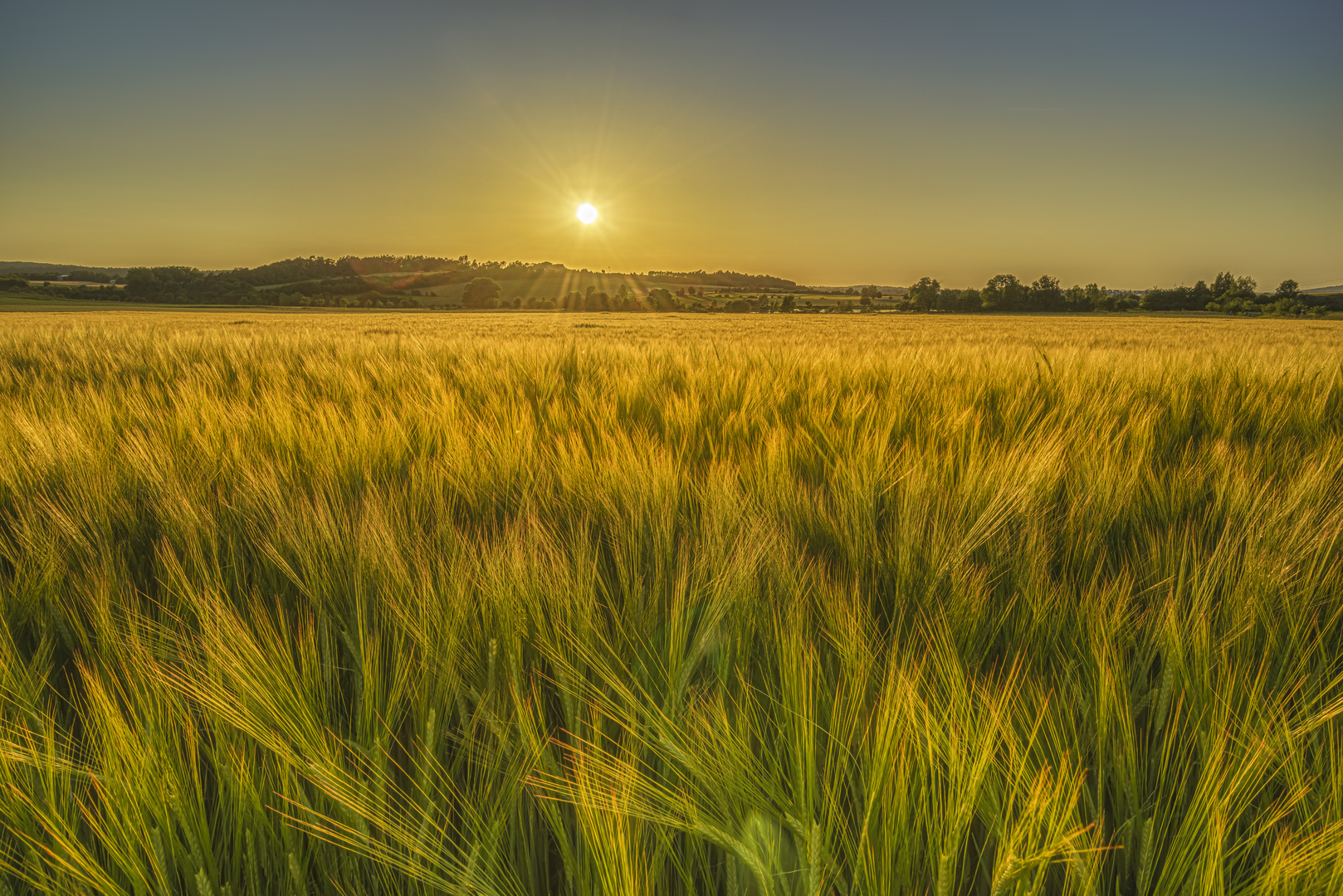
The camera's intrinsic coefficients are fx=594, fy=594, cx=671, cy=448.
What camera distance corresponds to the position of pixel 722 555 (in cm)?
93

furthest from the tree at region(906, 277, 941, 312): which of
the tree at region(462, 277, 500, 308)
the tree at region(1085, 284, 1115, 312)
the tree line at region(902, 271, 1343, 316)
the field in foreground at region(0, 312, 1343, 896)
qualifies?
the field in foreground at region(0, 312, 1343, 896)

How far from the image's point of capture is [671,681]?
2.33 feet

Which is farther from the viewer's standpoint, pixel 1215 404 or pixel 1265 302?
pixel 1265 302

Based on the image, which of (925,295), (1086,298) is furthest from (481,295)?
(1086,298)

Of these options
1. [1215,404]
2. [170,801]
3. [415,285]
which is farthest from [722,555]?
[415,285]

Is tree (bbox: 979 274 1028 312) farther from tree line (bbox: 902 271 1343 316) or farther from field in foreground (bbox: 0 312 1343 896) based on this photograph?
field in foreground (bbox: 0 312 1343 896)

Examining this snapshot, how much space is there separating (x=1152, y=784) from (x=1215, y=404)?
2.85 meters

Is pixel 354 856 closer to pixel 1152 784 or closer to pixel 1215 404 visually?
pixel 1152 784

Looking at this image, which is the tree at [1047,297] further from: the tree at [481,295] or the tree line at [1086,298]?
the tree at [481,295]

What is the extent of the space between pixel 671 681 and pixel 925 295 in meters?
74.6

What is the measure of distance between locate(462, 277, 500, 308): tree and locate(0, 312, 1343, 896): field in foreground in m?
70.6

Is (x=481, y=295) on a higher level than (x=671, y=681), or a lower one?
higher

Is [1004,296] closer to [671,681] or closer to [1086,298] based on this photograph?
[1086,298]

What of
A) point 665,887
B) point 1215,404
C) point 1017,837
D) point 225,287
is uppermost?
point 225,287
